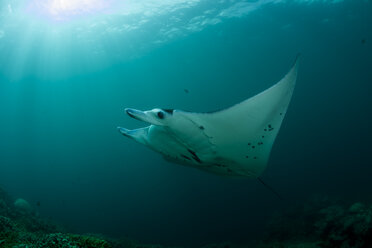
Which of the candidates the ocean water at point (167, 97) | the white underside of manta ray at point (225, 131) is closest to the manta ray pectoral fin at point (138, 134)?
the white underside of manta ray at point (225, 131)

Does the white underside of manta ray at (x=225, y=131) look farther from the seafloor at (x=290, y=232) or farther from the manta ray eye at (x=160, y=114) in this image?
the seafloor at (x=290, y=232)

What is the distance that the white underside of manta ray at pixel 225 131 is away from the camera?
287 cm

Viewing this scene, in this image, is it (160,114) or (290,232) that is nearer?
(160,114)

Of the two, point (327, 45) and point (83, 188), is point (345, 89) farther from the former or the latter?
point (83, 188)

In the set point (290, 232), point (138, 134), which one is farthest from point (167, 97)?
point (138, 134)

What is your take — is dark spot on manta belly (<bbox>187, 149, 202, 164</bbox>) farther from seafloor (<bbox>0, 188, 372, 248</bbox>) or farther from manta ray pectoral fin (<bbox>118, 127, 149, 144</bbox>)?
seafloor (<bbox>0, 188, 372, 248</bbox>)

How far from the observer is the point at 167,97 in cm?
5519

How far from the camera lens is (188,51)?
30.1 m

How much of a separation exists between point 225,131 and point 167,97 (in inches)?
2075

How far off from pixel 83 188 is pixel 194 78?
3733 centimetres

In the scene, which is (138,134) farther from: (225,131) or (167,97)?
(167,97)

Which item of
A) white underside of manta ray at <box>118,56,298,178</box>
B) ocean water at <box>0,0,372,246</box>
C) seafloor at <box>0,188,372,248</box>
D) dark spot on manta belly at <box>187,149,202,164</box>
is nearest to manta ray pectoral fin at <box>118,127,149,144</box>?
white underside of manta ray at <box>118,56,298,178</box>

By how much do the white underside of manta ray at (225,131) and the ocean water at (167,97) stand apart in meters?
15.2

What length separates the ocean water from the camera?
20859 millimetres
